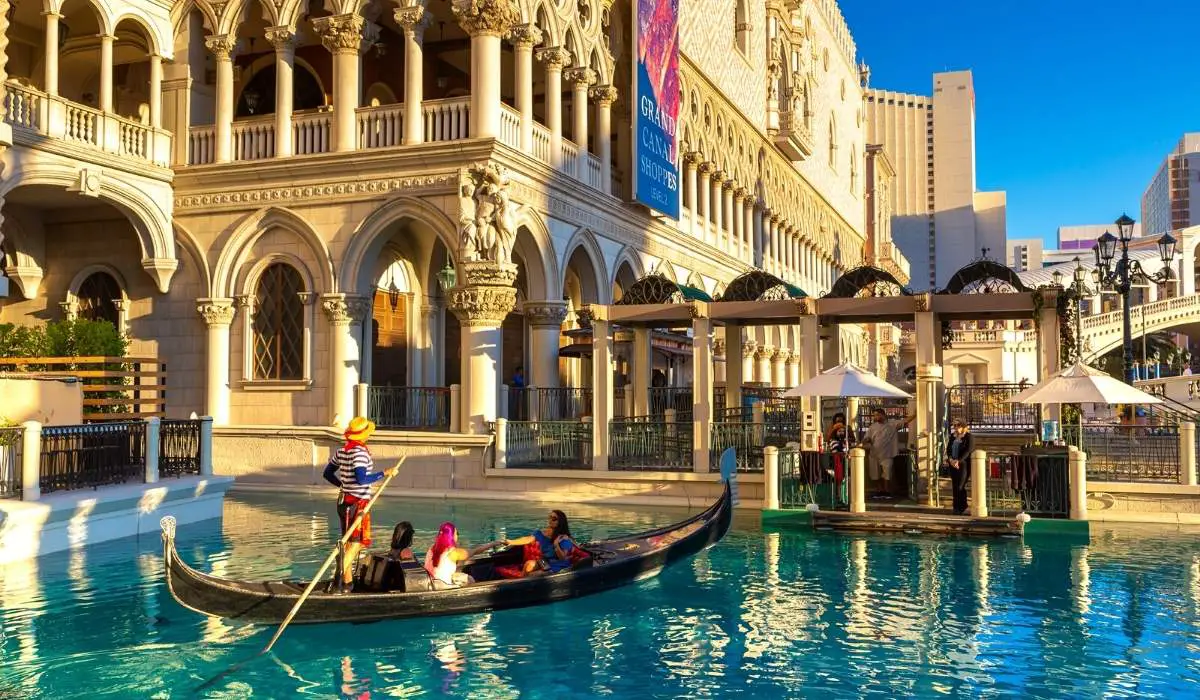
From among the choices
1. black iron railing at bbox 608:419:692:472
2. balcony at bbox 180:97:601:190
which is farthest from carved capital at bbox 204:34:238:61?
black iron railing at bbox 608:419:692:472

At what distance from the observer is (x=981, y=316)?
1686 cm

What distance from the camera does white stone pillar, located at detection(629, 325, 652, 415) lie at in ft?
63.8

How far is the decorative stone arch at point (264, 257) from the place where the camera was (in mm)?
19203

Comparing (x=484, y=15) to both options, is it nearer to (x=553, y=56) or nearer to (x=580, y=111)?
(x=553, y=56)

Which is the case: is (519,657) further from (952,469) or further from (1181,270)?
(1181,270)

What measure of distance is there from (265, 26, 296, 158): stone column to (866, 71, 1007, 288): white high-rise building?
109426 millimetres

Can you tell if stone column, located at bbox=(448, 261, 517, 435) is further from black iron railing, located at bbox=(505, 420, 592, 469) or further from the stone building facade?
black iron railing, located at bbox=(505, 420, 592, 469)

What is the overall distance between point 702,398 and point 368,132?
798 centimetres

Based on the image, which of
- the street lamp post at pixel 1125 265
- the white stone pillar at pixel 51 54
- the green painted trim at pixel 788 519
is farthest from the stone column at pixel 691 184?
the white stone pillar at pixel 51 54

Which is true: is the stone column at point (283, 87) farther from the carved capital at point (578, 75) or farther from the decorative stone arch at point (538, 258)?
the carved capital at point (578, 75)

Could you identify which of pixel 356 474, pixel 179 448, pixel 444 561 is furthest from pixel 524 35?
pixel 444 561

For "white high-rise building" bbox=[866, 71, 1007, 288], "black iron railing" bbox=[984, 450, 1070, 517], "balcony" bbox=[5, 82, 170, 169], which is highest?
"white high-rise building" bbox=[866, 71, 1007, 288]

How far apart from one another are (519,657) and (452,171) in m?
11.6

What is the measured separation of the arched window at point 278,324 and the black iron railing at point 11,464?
7.98 metres
